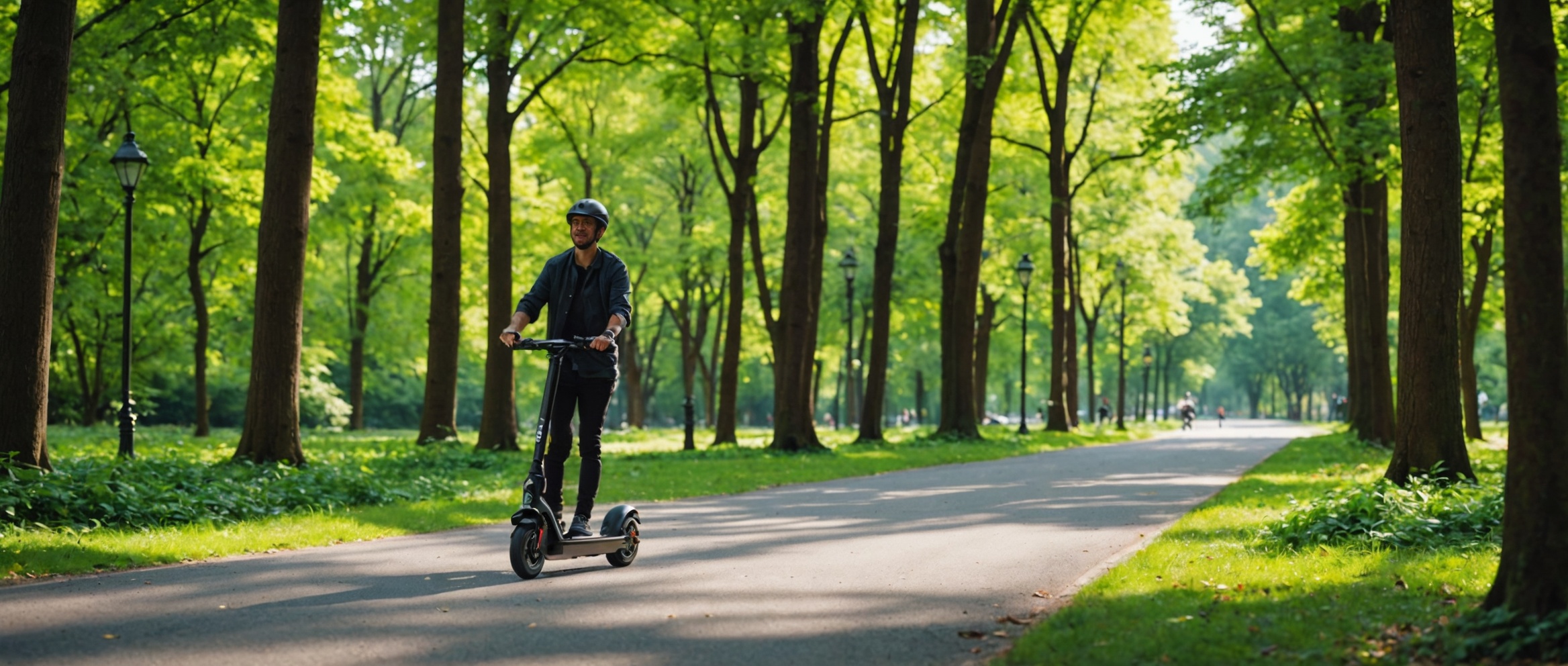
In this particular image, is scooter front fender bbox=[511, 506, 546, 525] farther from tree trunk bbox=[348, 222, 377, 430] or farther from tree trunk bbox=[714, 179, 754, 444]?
tree trunk bbox=[348, 222, 377, 430]

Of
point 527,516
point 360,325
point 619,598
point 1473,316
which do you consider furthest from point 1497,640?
point 360,325

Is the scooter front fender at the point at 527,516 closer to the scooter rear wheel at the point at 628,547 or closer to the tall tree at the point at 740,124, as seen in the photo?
the scooter rear wheel at the point at 628,547

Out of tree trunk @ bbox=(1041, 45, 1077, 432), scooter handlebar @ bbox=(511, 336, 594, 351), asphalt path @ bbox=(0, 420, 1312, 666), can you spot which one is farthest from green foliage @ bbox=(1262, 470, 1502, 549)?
tree trunk @ bbox=(1041, 45, 1077, 432)

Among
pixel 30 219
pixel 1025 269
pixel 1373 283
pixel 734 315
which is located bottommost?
pixel 30 219

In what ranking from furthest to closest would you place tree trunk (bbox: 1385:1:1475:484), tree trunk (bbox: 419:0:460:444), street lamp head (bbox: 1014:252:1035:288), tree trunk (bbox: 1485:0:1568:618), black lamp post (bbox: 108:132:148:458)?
1. street lamp head (bbox: 1014:252:1035:288)
2. tree trunk (bbox: 419:0:460:444)
3. black lamp post (bbox: 108:132:148:458)
4. tree trunk (bbox: 1385:1:1475:484)
5. tree trunk (bbox: 1485:0:1568:618)

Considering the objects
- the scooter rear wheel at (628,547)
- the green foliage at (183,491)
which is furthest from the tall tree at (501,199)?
the scooter rear wheel at (628,547)

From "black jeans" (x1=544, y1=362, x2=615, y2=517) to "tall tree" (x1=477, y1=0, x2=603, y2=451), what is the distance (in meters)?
13.1

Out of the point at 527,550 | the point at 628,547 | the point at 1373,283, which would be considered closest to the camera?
the point at 527,550

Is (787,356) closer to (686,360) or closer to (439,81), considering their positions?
(439,81)

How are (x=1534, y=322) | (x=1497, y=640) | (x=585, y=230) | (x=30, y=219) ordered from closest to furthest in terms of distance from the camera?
(x=1497, y=640) < (x=1534, y=322) < (x=585, y=230) < (x=30, y=219)

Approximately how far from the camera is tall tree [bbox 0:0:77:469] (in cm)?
1038

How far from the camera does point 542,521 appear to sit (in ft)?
24.2

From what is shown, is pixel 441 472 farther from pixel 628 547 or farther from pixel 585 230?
pixel 585 230

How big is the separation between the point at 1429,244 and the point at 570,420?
856 cm
